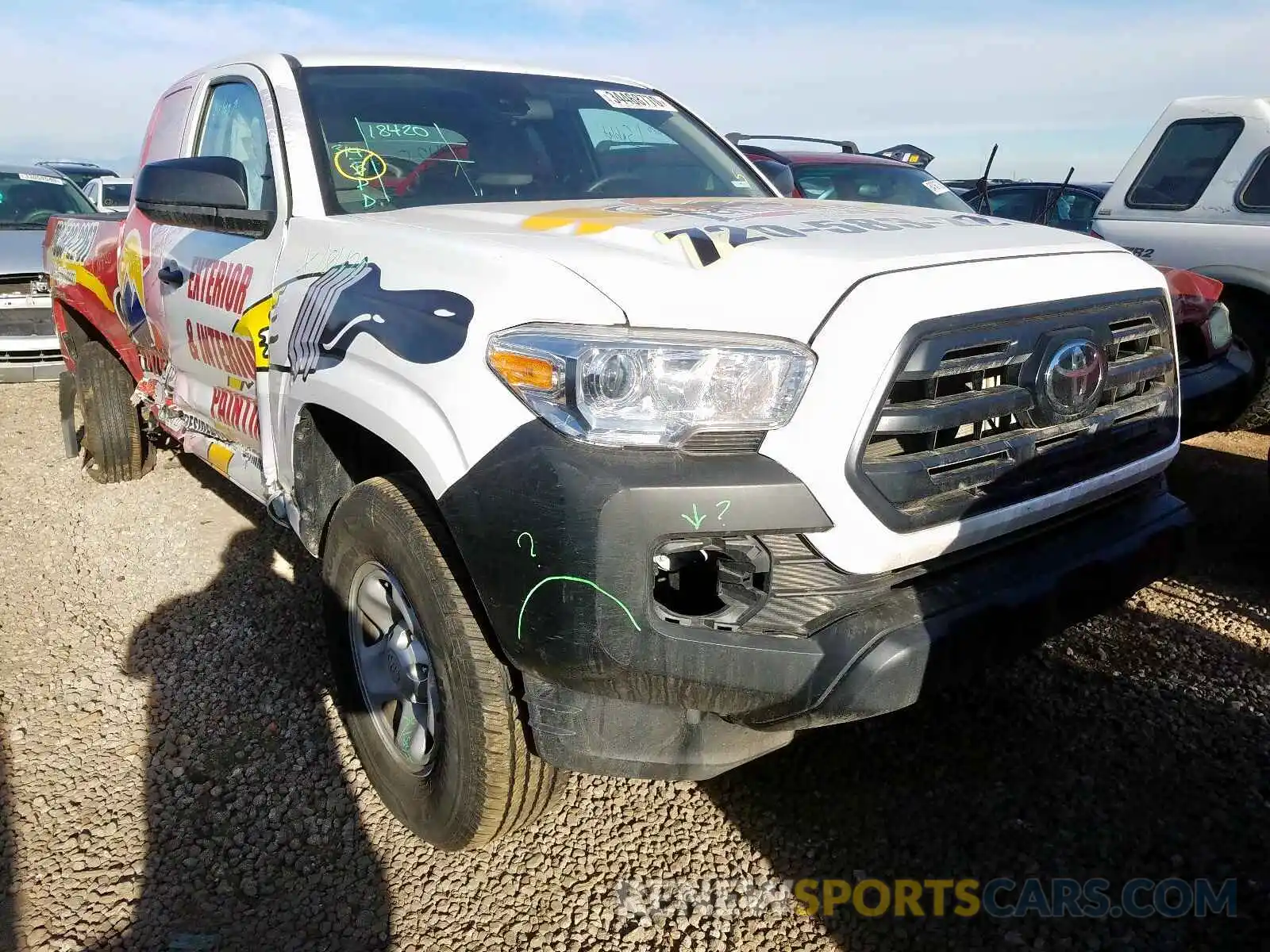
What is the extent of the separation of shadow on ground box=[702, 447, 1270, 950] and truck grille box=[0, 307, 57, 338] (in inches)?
279

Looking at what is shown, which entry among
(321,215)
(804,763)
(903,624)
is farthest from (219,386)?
(903,624)

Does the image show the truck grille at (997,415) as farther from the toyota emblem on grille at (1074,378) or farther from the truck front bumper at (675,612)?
the truck front bumper at (675,612)

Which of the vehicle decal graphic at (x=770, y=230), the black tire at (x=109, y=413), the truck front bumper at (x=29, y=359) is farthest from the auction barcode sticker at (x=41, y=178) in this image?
the vehicle decal graphic at (x=770, y=230)

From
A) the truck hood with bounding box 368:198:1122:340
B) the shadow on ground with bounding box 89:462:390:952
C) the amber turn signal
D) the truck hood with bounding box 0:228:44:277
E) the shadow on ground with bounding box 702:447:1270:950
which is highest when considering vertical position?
the truck hood with bounding box 368:198:1122:340

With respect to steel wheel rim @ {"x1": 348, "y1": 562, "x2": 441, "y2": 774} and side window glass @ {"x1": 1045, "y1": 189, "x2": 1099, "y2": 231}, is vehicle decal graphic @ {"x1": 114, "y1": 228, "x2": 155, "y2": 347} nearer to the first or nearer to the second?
steel wheel rim @ {"x1": 348, "y1": 562, "x2": 441, "y2": 774}

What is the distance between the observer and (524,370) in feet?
5.91

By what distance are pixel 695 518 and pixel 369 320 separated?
0.96 m

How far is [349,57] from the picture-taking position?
3.06 meters

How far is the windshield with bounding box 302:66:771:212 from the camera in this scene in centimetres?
278

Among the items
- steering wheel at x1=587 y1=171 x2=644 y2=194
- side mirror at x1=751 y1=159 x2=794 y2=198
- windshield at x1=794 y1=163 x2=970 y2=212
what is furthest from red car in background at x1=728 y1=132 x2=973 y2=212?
steering wheel at x1=587 y1=171 x2=644 y2=194

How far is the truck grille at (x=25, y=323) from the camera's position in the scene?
24.1 ft

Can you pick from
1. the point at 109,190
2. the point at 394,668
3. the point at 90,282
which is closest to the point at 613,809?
the point at 394,668

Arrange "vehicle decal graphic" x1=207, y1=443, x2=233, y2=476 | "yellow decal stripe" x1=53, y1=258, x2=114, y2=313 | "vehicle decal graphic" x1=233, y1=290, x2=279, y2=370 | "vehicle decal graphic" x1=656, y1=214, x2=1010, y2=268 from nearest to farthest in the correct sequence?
"vehicle decal graphic" x1=656, y1=214, x2=1010, y2=268, "vehicle decal graphic" x1=233, y1=290, x2=279, y2=370, "vehicle decal graphic" x1=207, y1=443, x2=233, y2=476, "yellow decal stripe" x1=53, y1=258, x2=114, y2=313

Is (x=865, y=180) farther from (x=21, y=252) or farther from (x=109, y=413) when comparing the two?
(x=21, y=252)
